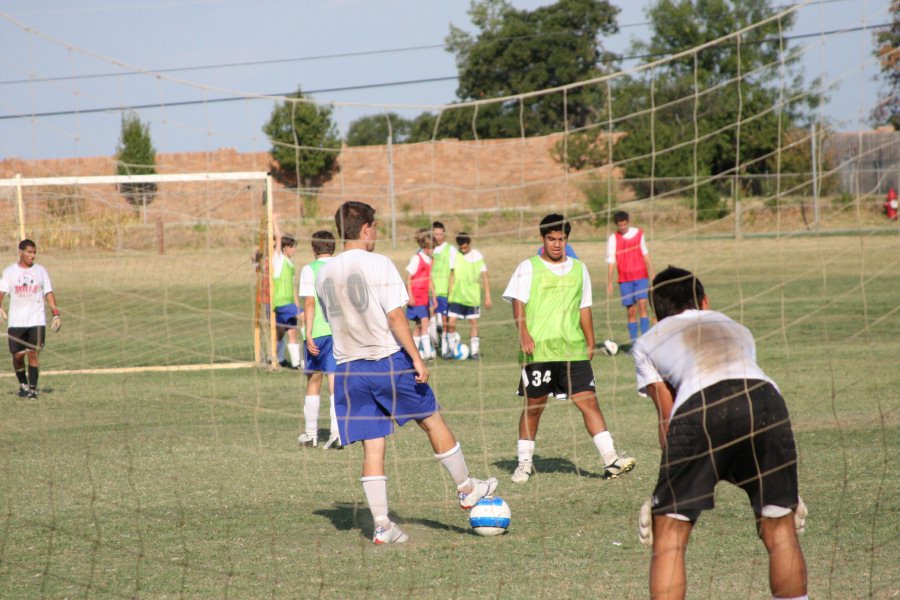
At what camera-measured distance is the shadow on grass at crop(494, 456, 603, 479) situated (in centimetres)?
731

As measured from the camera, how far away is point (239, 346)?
17141 millimetres

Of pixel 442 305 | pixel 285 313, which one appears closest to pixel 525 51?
pixel 442 305

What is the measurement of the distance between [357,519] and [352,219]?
75.5 inches

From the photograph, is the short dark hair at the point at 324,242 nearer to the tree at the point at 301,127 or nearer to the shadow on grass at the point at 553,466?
the tree at the point at 301,127

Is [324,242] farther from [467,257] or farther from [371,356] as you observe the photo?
[467,257]

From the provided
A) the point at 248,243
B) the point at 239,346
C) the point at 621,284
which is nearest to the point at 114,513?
the point at 621,284

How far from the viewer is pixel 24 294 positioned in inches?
460

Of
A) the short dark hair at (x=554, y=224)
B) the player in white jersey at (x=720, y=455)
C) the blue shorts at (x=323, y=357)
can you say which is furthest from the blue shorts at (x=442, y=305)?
the player in white jersey at (x=720, y=455)

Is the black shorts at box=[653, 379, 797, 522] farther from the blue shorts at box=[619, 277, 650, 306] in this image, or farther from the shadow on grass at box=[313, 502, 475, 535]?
the blue shorts at box=[619, 277, 650, 306]

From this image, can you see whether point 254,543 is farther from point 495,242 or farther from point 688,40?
point 688,40

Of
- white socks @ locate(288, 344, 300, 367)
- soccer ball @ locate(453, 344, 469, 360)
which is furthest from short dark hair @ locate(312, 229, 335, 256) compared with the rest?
soccer ball @ locate(453, 344, 469, 360)

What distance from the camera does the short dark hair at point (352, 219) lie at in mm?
5754

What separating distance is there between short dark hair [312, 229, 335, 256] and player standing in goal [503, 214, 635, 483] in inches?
A: 67.9

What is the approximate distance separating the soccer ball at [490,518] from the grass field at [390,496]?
7 cm
